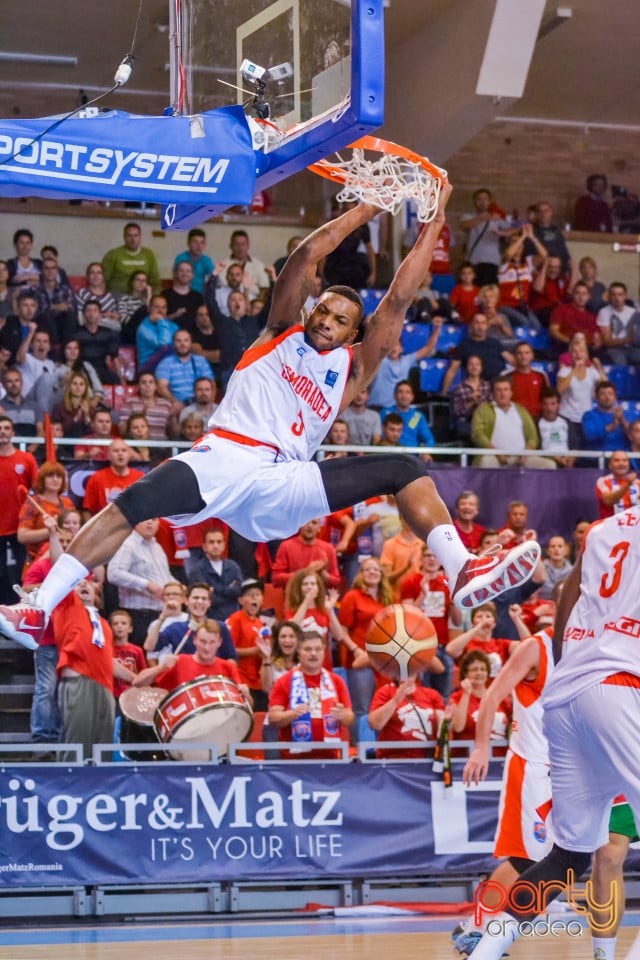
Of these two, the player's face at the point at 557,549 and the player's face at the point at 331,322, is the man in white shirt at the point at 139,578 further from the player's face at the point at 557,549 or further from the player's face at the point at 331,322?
the player's face at the point at 331,322

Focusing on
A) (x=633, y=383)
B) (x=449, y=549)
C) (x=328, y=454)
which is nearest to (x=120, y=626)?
(x=328, y=454)

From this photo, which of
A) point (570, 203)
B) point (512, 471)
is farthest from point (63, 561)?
point (570, 203)

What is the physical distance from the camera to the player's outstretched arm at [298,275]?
23.0 ft

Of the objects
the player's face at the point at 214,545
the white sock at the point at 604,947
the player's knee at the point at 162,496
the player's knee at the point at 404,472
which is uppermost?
the player's knee at the point at 404,472

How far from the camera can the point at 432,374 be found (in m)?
17.1

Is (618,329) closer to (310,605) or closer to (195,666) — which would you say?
(310,605)

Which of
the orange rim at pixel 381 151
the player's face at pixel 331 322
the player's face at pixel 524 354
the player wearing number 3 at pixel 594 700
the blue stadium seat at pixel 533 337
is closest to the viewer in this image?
the player wearing number 3 at pixel 594 700

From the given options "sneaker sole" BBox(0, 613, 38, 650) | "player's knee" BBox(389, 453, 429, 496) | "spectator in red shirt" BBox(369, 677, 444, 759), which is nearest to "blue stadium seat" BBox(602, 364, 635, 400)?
"spectator in red shirt" BBox(369, 677, 444, 759)

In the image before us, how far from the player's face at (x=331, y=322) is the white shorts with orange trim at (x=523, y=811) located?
3541 mm

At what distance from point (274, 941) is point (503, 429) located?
8.01 meters

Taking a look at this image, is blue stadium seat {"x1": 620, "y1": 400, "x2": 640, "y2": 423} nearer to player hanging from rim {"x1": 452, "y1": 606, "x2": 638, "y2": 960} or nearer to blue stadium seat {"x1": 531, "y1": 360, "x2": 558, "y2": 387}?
blue stadium seat {"x1": 531, "y1": 360, "x2": 558, "y2": 387}

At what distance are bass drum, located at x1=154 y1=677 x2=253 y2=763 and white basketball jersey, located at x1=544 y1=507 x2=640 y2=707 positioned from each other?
445 cm

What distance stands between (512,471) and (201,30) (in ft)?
28.4

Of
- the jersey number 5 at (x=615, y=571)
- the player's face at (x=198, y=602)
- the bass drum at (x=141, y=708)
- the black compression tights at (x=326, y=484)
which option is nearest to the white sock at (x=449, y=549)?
the black compression tights at (x=326, y=484)
